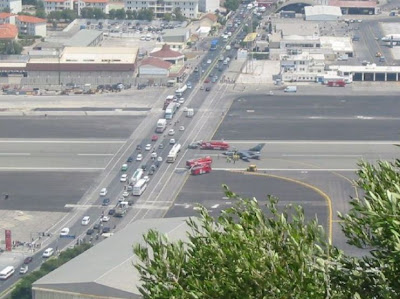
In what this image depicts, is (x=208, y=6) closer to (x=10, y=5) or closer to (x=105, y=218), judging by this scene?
(x=10, y=5)

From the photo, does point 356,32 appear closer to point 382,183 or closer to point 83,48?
point 83,48

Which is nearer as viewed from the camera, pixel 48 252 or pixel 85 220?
pixel 48 252

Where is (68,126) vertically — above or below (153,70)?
below

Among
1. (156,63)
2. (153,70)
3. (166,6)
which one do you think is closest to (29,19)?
(166,6)

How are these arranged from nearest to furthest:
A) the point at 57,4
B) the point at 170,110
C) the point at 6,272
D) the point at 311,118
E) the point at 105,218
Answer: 1. the point at 6,272
2. the point at 105,218
3. the point at 311,118
4. the point at 170,110
5. the point at 57,4

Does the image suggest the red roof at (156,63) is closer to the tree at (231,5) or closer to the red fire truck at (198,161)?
the red fire truck at (198,161)

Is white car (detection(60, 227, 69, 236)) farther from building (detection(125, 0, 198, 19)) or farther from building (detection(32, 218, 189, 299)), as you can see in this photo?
building (detection(125, 0, 198, 19))

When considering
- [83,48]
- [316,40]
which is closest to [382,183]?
[83,48]

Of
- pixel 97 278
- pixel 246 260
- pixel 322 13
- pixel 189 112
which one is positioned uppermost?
pixel 246 260

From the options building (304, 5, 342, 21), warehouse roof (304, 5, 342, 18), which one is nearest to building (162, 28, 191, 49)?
building (304, 5, 342, 21)
